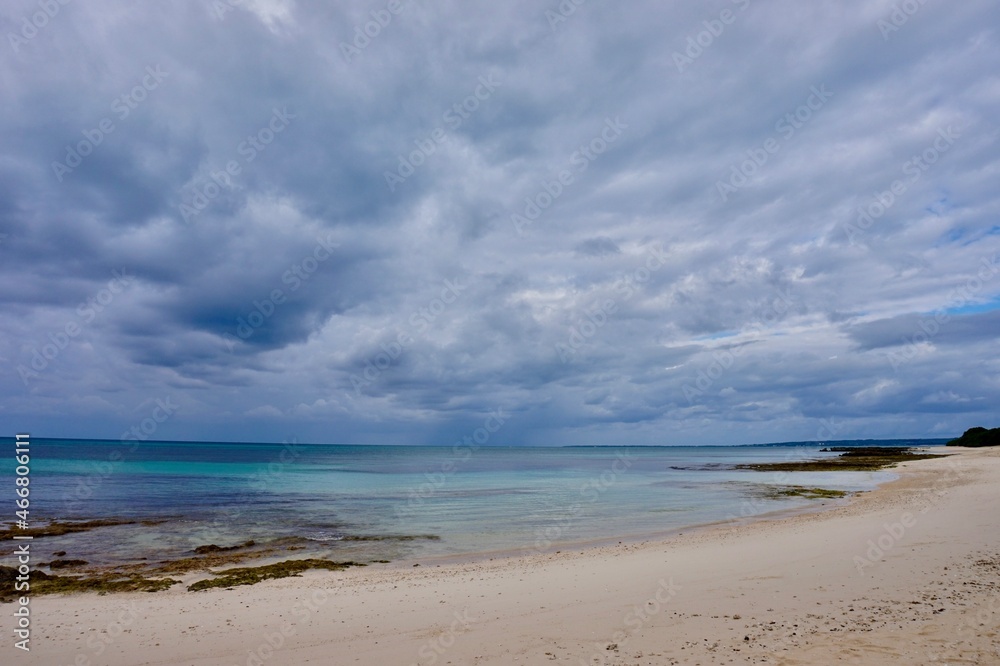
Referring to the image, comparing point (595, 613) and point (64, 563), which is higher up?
point (595, 613)

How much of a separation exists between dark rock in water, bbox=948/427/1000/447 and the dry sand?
13329cm

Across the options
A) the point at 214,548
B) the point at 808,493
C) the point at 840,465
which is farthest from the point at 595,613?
the point at 840,465

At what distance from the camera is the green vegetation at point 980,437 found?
114 m

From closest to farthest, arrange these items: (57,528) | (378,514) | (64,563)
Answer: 1. (64,563)
2. (57,528)
3. (378,514)

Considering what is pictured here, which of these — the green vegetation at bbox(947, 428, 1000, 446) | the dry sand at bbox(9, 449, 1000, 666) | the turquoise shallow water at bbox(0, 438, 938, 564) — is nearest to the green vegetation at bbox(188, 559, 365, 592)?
the dry sand at bbox(9, 449, 1000, 666)

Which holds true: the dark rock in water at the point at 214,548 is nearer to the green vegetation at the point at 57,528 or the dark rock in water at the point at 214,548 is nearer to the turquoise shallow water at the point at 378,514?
the turquoise shallow water at the point at 378,514

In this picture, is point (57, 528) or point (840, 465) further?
point (840, 465)

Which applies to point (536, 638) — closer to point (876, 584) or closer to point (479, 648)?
point (479, 648)

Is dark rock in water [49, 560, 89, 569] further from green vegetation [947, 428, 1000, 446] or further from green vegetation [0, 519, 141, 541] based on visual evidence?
green vegetation [947, 428, 1000, 446]

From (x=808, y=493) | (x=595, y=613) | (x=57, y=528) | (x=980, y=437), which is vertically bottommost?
(x=980, y=437)

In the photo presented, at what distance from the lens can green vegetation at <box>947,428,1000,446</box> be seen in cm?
11419

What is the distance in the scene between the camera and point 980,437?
120m

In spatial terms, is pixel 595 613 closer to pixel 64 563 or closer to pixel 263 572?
pixel 263 572

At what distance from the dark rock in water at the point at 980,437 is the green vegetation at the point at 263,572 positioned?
143532 mm
